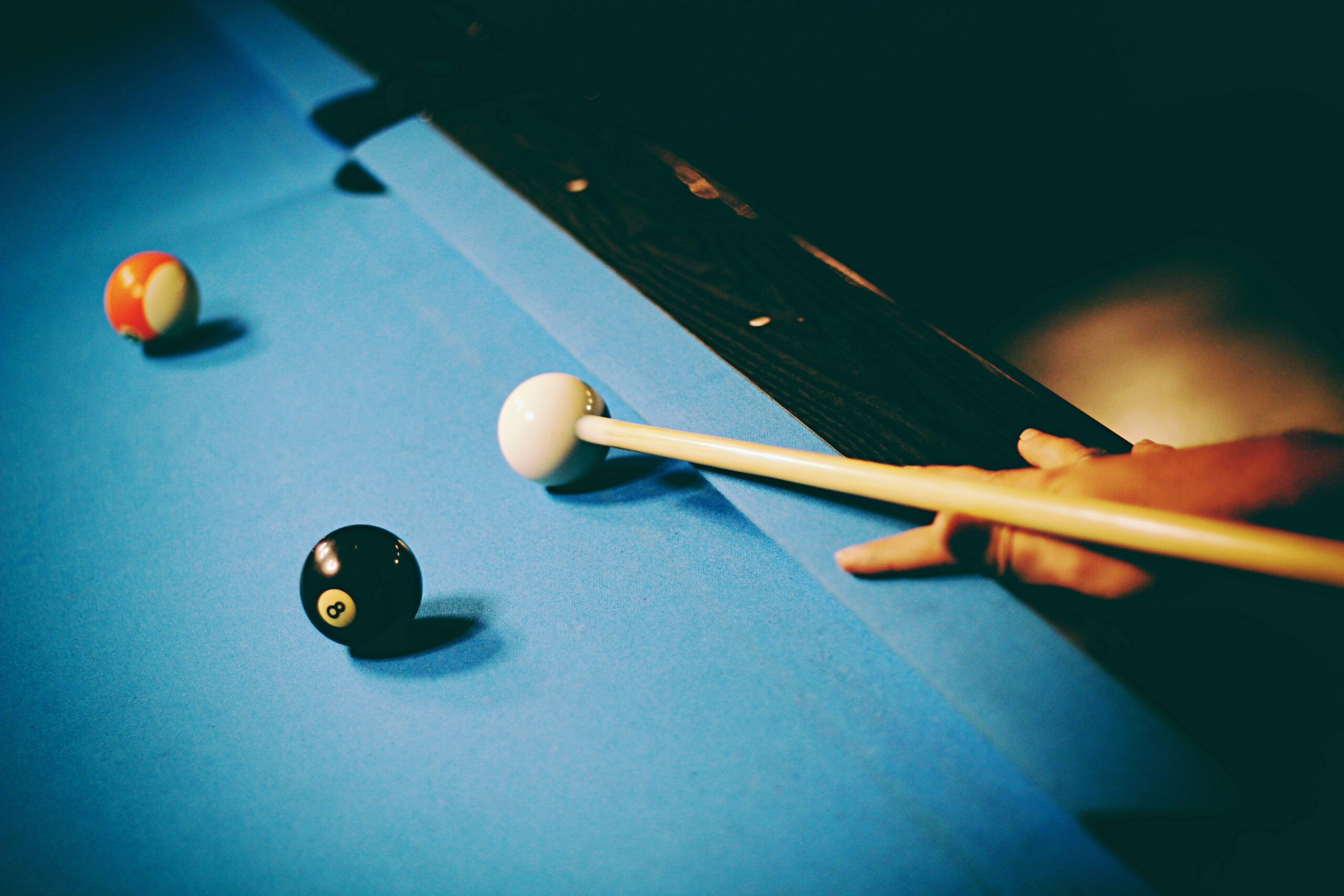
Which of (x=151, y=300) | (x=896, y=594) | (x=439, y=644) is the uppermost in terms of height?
(x=151, y=300)

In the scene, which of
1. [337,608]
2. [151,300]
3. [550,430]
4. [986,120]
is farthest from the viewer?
[986,120]

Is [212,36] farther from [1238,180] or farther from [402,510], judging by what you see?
[1238,180]

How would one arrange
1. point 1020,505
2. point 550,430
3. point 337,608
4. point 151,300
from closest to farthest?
1. point 1020,505
2. point 337,608
3. point 550,430
4. point 151,300

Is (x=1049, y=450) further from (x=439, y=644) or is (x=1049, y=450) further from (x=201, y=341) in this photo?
(x=201, y=341)

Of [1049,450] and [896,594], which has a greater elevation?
[1049,450]

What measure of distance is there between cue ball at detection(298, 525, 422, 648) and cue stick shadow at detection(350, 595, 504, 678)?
0.03 metres

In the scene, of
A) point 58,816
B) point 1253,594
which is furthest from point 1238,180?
point 58,816

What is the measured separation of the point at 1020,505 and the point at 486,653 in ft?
2.31

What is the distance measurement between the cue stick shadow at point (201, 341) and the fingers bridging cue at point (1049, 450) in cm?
170

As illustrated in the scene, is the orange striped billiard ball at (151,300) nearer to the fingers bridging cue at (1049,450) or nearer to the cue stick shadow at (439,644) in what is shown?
the cue stick shadow at (439,644)

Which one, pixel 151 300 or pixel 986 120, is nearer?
pixel 151 300

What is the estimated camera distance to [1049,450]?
115 centimetres

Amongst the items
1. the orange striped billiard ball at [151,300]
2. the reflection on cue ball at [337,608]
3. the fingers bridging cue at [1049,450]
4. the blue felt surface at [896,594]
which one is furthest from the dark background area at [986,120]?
the reflection on cue ball at [337,608]

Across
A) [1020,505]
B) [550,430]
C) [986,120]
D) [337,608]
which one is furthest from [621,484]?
[986,120]
